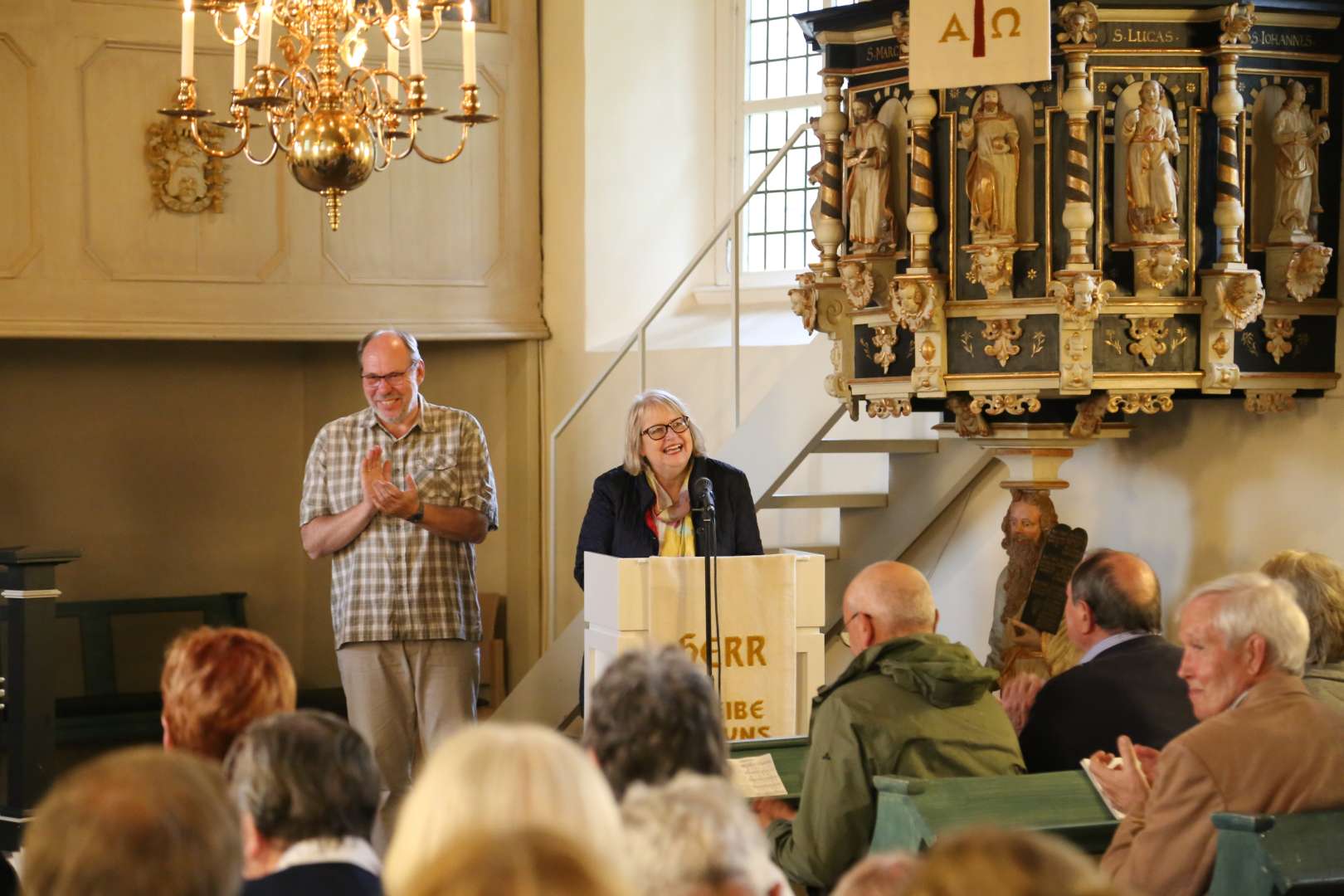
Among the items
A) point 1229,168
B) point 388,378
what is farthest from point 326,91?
point 1229,168

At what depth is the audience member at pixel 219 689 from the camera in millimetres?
2805

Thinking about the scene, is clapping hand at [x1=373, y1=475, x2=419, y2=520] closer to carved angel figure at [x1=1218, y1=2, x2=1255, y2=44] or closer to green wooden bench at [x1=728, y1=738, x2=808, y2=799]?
green wooden bench at [x1=728, y1=738, x2=808, y2=799]

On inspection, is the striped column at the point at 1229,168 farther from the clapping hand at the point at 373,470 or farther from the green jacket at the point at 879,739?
the clapping hand at the point at 373,470

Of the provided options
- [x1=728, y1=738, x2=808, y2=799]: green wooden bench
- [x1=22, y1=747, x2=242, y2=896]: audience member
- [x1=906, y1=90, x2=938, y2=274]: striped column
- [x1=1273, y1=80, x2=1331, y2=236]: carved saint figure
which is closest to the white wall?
[x1=906, y1=90, x2=938, y2=274]: striped column

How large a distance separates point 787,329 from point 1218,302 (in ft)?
10.4

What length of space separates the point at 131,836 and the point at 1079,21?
14.9 ft

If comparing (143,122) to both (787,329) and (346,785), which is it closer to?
(787,329)

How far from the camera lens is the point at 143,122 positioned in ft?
27.1

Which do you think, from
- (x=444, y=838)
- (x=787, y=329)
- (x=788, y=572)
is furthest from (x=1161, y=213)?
(x=444, y=838)

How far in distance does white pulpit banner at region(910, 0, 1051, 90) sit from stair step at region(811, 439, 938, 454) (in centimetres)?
217

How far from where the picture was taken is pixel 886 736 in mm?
3674

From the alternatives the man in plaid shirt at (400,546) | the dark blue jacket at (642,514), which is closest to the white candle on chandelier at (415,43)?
the man in plaid shirt at (400,546)

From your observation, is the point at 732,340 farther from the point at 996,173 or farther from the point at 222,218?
the point at 996,173

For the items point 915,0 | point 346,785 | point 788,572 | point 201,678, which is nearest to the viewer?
point 346,785
